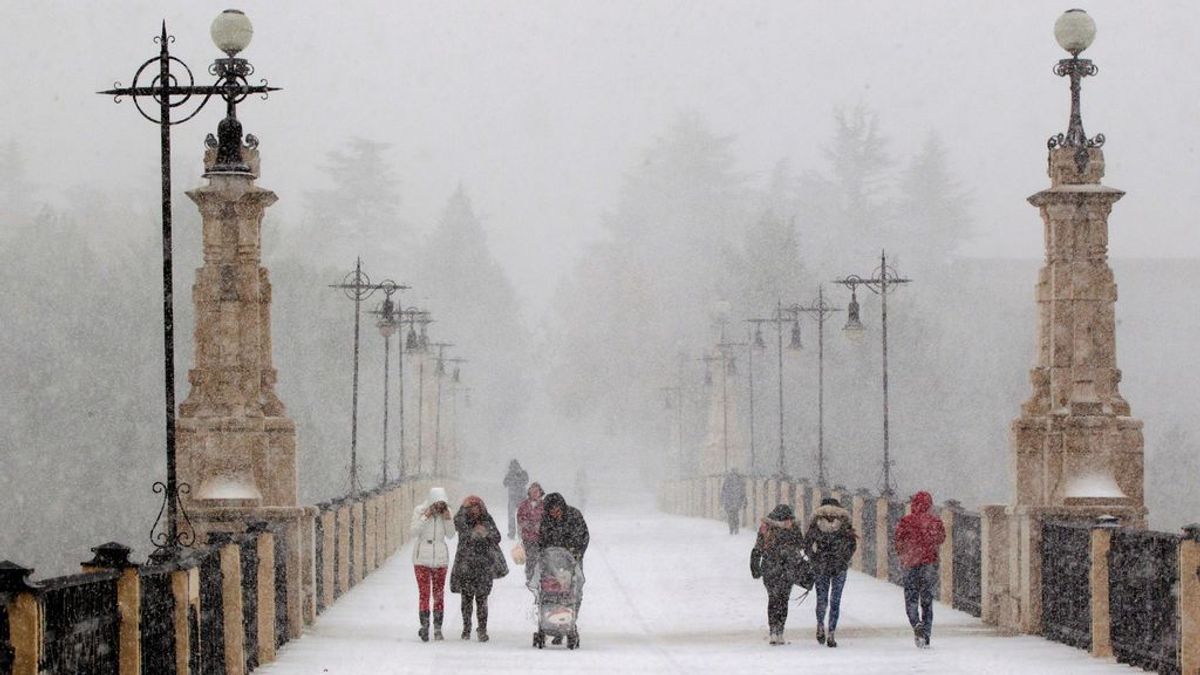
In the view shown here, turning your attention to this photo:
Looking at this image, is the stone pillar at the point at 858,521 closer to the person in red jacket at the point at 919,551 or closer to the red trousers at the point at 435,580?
Result: the person in red jacket at the point at 919,551

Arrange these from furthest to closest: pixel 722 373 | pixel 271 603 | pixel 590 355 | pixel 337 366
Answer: pixel 590 355
pixel 337 366
pixel 722 373
pixel 271 603

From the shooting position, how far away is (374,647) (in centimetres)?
2072

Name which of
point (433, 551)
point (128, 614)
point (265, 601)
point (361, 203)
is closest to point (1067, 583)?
point (433, 551)

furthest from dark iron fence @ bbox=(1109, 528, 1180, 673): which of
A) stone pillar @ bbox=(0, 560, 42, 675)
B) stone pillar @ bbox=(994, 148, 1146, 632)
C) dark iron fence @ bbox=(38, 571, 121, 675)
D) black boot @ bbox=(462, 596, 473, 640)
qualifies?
stone pillar @ bbox=(0, 560, 42, 675)

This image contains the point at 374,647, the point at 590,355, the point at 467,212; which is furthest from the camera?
the point at 467,212

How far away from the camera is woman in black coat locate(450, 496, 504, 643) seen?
2164cm

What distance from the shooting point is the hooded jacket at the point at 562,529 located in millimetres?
21264

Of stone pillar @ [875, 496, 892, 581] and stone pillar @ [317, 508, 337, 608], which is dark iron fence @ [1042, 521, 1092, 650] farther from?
stone pillar @ [875, 496, 892, 581]

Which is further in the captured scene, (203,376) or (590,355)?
(590,355)

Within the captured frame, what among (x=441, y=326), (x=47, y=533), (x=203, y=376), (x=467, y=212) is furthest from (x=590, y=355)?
(x=203, y=376)

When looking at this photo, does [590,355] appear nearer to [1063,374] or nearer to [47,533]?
[47,533]

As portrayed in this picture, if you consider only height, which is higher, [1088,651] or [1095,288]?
[1095,288]

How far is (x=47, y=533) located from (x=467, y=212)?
81.9m

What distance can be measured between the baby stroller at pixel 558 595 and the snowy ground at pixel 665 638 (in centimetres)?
19
